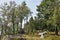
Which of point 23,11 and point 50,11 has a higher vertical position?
point 23,11

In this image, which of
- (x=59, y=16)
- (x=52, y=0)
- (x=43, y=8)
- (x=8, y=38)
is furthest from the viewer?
(x=43, y=8)

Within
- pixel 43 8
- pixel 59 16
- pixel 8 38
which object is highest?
pixel 43 8

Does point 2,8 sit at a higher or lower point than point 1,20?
higher

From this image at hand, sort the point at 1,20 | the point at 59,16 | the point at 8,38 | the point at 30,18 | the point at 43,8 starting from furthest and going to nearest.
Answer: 1. the point at 30,18
2. the point at 1,20
3. the point at 43,8
4. the point at 59,16
5. the point at 8,38

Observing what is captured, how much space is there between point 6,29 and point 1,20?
139 inches

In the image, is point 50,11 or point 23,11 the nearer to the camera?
point 50,11

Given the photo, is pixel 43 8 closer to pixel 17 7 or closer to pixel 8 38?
pixel 17 7

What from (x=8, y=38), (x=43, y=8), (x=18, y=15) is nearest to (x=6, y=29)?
(x=18, y=15)

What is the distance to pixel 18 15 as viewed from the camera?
49.1m

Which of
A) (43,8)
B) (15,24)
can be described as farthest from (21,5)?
(43,8)

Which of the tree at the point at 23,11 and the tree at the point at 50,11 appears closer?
the tree at the point at 50,11

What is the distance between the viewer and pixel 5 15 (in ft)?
155

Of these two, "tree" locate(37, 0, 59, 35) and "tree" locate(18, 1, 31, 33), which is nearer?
"tree" locate(37, 0, 59, 35)

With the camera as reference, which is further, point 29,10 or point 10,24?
point 29,10
